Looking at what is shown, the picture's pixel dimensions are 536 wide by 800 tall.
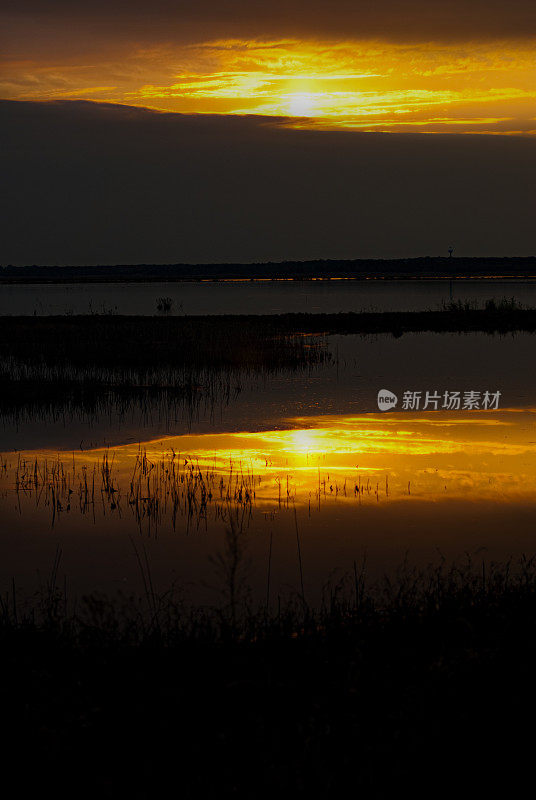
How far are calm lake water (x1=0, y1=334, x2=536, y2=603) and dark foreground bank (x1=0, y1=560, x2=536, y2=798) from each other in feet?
3.65

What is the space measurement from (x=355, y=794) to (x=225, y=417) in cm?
1430

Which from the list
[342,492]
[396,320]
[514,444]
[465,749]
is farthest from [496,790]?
[396,320]

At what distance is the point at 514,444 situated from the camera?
15148 mm

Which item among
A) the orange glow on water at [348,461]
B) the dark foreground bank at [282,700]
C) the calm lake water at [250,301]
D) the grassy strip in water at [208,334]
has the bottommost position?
the dark foreground bank at [282,700]

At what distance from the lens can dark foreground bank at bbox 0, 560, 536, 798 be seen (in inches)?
188

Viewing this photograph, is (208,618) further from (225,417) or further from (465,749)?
(225,417)

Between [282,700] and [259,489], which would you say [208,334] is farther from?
[282,700]

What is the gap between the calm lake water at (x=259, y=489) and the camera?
30.6ft

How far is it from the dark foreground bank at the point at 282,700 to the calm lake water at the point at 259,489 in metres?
1.11

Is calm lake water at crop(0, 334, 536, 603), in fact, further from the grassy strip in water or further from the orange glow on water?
the grassy strip in water

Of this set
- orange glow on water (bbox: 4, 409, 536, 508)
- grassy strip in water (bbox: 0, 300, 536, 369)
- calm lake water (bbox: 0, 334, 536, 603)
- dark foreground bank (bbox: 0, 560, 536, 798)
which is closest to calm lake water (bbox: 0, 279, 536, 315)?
grassy strip in water (bbox: 0, 300, 536, 369)

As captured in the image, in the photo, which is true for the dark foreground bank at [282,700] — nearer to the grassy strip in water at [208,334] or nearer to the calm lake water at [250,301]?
the grassy strip in water at [208,334]

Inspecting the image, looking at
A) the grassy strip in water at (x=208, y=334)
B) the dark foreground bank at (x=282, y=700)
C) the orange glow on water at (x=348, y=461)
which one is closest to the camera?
the dark foreground bank at (x=282, y=700)

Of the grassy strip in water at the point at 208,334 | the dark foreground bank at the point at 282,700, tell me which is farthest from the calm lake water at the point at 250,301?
the dark foreground bank at the point at 282,700
